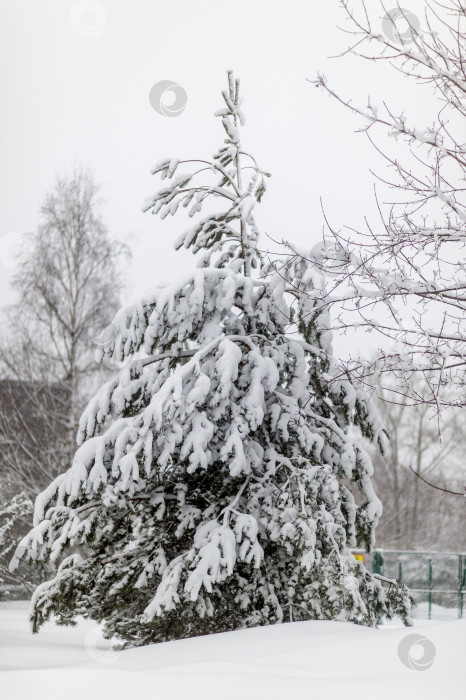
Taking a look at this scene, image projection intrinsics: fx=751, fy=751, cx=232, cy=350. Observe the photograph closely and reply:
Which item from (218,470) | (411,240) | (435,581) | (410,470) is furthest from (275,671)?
(410,470)

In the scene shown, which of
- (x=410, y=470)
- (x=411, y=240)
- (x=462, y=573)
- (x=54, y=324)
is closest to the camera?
(x=411, y=240)

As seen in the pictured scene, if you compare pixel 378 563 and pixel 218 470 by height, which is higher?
pixel 218 470

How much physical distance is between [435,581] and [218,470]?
1068 cm

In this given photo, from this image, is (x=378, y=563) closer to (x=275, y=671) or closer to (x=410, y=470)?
(x=410, y=470)

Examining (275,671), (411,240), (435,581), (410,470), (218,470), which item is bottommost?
(435,581)

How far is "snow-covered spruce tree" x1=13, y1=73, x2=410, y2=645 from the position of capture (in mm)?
5305

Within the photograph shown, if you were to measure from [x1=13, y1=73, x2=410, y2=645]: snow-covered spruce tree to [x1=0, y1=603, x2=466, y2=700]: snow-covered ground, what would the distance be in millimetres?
880

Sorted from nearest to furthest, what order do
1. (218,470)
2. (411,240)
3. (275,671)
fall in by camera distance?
(275,671) → (411,240) → (218,470)

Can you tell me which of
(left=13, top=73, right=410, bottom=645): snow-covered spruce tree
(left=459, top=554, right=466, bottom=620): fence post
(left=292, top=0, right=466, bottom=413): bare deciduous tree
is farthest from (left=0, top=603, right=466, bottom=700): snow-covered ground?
(left=459, top=554, right=466, bottom=620): fence post

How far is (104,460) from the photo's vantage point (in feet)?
18.8

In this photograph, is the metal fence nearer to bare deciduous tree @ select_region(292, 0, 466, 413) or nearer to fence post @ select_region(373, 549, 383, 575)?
fence post @ select_region(373, 549, 383, 575)

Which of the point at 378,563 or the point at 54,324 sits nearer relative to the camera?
the point at 54,324

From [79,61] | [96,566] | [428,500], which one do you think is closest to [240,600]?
[96,566]

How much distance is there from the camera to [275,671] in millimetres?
3496
